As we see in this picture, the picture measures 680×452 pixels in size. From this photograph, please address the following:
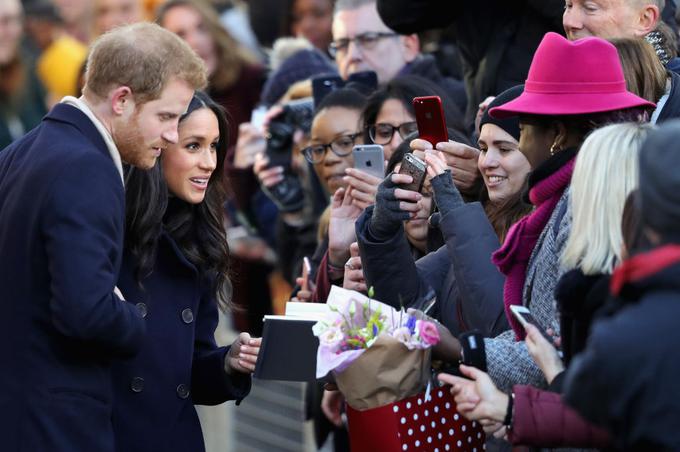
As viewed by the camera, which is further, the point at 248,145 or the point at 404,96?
the point at 248,145

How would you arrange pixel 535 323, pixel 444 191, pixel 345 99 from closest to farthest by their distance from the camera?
pixel 535 323
pixel 444 191
pixel 345 99

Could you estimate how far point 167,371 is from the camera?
4723 mm

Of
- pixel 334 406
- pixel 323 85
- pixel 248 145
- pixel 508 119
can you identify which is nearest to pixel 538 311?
pixel 508 119

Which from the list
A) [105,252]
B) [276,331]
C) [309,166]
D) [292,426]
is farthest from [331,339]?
[292,426]

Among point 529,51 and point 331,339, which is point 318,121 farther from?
point 331,339

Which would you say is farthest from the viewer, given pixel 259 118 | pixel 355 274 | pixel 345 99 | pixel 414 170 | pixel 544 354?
pixel 259 118

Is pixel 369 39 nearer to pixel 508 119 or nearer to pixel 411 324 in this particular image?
pixel 508 119

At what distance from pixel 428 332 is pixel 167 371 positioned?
1.14 metres

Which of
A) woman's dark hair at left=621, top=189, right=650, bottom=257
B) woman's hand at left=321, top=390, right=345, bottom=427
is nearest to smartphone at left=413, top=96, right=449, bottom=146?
woman's dark hair at left=621, top=189, right=650, bottom=257

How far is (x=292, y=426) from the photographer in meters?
8.54

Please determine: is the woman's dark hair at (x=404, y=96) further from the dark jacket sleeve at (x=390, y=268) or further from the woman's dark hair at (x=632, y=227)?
the woman's dark hair at (x=632, y=227)

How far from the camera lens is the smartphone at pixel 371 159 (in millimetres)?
5293

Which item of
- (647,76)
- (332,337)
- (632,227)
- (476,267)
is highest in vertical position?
(647,76)

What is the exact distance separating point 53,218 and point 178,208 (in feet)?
3.03
